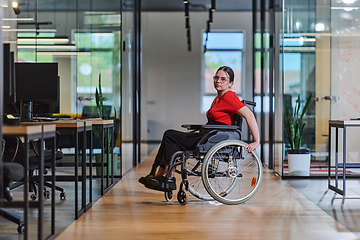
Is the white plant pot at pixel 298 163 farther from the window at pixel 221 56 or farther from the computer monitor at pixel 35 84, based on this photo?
the window at pixel 221 56

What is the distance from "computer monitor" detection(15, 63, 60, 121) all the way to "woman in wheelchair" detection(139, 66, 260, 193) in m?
→ 1.02

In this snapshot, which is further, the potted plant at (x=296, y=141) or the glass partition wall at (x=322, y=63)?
the glass partition wall at (x=322, y=63)

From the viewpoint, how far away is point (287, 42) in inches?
190

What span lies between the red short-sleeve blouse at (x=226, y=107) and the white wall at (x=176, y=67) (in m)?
7.90

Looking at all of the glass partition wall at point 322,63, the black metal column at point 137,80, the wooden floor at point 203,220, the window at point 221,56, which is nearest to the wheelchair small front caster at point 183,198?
the wooden floor at point 203,220

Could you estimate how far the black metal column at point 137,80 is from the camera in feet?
19.9

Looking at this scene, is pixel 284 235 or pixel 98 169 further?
pixel 98 169

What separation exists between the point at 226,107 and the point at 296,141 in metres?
1.82

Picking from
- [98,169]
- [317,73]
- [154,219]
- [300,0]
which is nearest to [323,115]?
[317,73]

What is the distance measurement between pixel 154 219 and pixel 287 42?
115 inches

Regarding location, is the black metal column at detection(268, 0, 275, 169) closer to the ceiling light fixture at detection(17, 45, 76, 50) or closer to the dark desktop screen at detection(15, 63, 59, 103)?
the ceiling light fixture at detection(17, 45, 76, 50)

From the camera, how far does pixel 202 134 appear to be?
309 centimetres

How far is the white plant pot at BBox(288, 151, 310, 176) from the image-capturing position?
15.1ft

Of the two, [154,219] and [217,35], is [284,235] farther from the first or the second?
[217,35]
